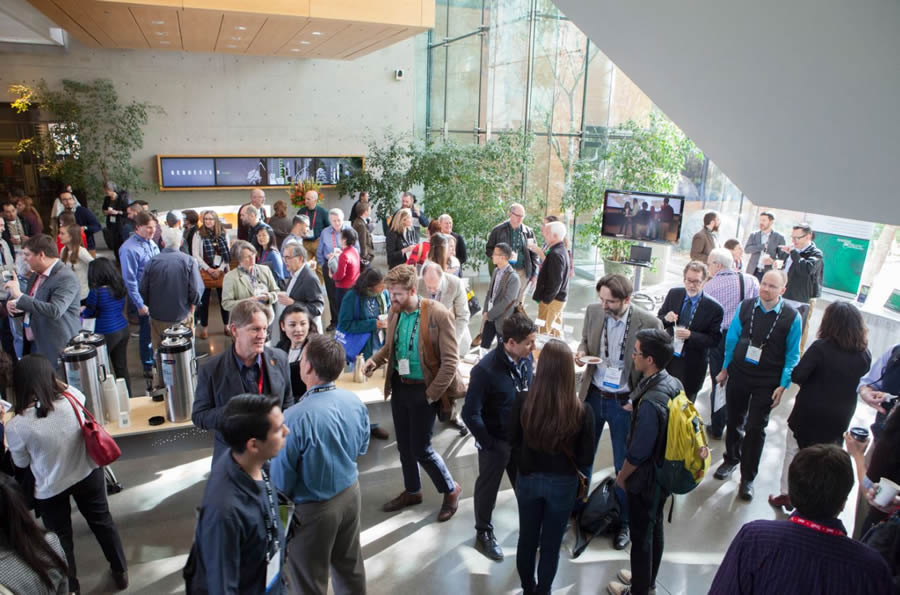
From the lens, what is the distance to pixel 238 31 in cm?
889

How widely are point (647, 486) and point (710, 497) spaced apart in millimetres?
1772

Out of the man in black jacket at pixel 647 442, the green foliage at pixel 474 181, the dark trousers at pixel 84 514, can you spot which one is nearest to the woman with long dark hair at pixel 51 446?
the dark trousers at pixel 84 514

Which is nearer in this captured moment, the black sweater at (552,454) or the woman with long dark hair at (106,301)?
the black sweater at (552,454)

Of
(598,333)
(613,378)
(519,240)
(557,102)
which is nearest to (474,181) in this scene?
(557,102)

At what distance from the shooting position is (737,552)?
188 centimetres

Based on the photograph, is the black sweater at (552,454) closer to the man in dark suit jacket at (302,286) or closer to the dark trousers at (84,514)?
the dark trousers at (84,514)

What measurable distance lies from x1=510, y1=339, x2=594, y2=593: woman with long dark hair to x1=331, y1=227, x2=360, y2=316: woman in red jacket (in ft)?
12.5

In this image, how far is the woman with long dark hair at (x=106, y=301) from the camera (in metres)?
4.97

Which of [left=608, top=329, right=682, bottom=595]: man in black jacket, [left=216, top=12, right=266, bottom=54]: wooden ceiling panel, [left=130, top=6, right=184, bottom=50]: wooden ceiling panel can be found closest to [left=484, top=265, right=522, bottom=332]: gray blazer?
[left=608, top=329, right=682, bottom=595]: man in black jacket

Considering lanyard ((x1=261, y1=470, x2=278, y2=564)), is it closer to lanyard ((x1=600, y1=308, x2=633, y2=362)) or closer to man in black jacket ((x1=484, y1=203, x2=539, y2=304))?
lanyard ((x1=600, y1=308, x2=633, y2=362))

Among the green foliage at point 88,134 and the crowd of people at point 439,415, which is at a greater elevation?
the green foliage at point 88,134

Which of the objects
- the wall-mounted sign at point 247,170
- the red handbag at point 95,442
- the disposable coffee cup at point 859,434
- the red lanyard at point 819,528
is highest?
the wall-mounted sign at point 247,170

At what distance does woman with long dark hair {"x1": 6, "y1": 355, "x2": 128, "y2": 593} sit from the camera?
106 inches

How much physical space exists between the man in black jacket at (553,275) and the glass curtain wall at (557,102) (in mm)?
3876
